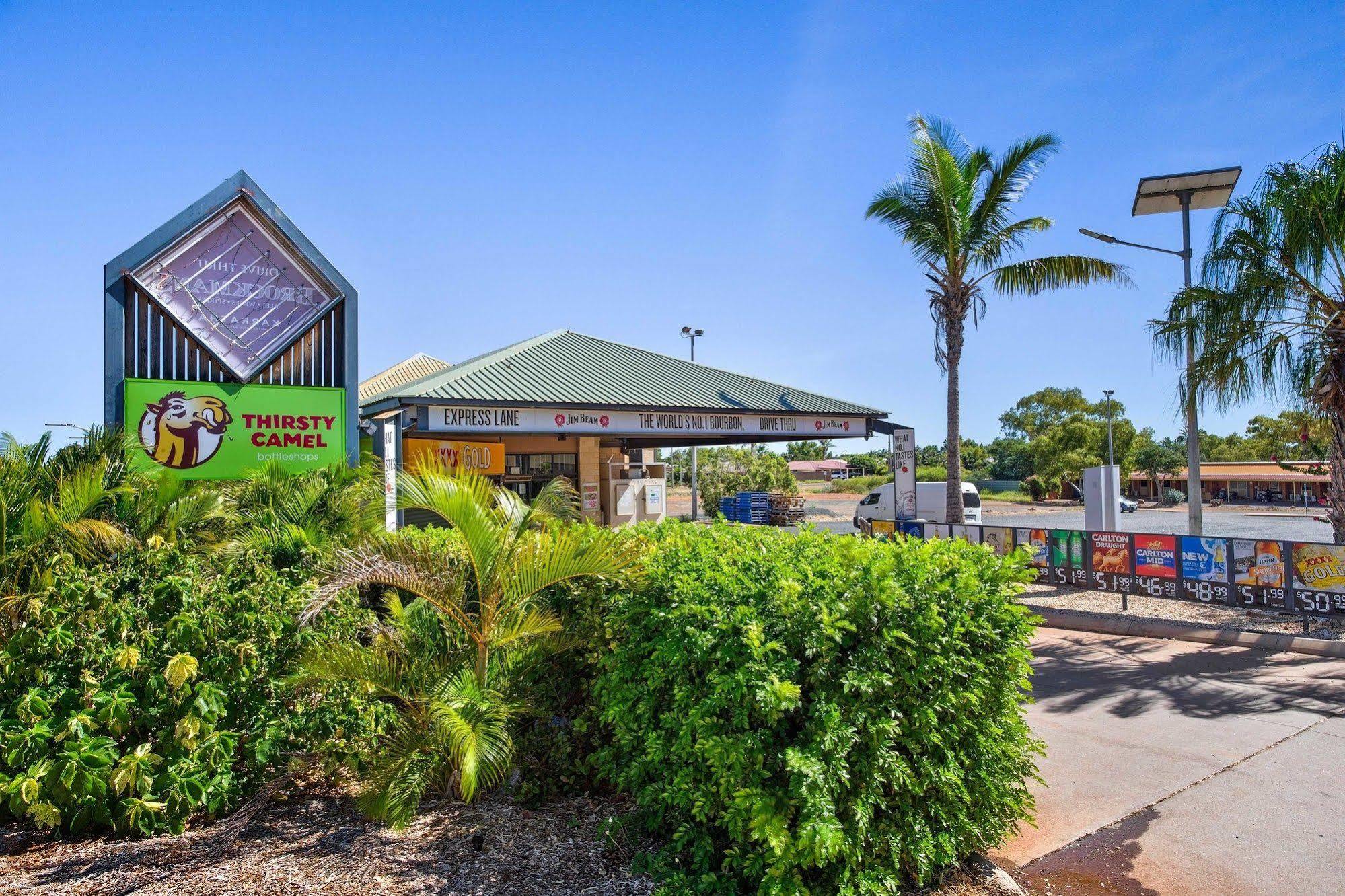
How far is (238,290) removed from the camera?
31.7ft

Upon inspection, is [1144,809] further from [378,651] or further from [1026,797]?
[378,651]

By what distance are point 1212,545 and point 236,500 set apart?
Answer: 12241 millimetres

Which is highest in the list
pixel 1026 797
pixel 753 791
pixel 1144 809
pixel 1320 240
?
pixel 1320 240

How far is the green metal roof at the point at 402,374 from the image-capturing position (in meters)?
21.7

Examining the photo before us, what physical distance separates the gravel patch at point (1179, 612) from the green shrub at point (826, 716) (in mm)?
5280

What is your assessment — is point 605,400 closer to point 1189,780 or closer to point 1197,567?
point 1197,567

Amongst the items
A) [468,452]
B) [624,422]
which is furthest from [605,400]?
[468,452]

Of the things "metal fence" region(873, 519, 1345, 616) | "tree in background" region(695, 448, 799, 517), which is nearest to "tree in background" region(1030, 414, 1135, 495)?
"tree in background" region(695, 448, 799, 517)

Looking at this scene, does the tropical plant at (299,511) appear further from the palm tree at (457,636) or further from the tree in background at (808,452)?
the tree in background at (808,452)

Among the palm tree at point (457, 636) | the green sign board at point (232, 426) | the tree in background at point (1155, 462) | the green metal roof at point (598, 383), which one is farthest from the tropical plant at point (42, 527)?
the tree in background at point (1155, 462)

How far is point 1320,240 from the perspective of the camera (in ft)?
32.9

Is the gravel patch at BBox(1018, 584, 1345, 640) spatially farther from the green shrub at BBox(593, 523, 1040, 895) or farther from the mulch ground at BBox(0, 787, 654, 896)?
the mulch ground at BBox(0, 787, 654, 896)

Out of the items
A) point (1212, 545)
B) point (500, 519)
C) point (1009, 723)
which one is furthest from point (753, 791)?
point (1212, 545)

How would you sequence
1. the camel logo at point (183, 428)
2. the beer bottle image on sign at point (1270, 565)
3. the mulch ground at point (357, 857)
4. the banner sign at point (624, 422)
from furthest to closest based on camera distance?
1. the banner sign at point (624, 422)
2. the beer bottle image on sign at point (1270, 565)
3. the camel logo at point (183, 428)
4. the mulch ground at point (357, 857)
